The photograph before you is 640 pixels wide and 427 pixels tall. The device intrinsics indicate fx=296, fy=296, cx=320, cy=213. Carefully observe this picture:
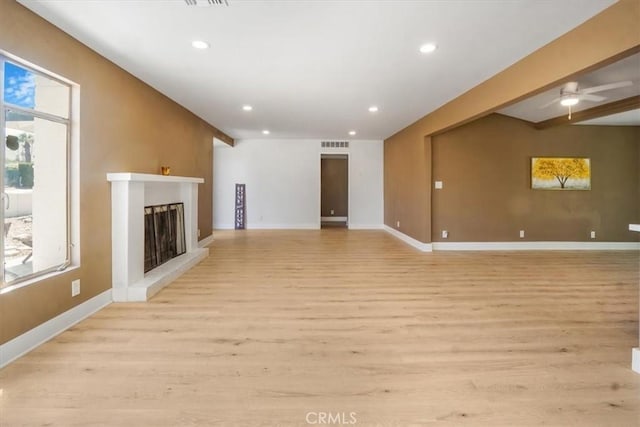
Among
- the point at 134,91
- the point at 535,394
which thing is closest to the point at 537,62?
the point at 535,394

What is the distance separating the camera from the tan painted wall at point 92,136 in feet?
7.13

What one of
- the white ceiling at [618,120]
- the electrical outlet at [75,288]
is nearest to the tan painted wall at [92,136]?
the electrical outlet at [75,288]

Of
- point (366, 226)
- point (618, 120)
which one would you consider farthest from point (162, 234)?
point (618, 120)

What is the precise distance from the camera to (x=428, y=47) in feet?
9.04

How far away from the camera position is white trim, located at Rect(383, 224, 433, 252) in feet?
19.2

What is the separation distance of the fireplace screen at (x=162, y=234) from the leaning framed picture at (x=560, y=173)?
22.0 feet

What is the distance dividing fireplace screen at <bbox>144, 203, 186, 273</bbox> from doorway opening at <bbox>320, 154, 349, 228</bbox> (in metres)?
6.61

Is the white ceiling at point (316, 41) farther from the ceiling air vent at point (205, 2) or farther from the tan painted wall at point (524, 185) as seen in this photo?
the tan painted wall at point (524, 185)

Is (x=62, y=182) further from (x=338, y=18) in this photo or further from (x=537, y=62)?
(x=537, y=62)

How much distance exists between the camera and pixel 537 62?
2.86 m

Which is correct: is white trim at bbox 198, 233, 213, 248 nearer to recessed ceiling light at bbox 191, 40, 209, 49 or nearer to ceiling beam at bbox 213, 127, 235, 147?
ceiling beam at bbox 213, 127, 235, 147

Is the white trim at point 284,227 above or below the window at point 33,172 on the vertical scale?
below

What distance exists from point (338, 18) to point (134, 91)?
271 cm

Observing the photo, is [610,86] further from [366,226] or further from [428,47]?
[366,226]
